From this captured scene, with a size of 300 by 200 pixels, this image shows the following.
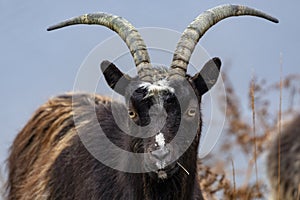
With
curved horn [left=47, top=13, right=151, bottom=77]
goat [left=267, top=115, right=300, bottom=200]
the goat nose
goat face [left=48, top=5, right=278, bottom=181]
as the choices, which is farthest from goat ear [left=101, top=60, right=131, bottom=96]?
goat [left=267, top=115, right=300, bottom=200]

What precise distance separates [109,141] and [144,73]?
1.00 m

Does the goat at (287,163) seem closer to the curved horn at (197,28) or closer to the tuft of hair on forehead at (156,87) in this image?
the curved horn at (197,28)

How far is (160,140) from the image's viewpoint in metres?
5.68

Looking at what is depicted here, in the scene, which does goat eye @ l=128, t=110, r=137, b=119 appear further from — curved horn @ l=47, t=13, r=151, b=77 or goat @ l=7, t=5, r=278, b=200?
curved horn @ l=47, t=13, r=151, b=77

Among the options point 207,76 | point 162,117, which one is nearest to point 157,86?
point 162,117

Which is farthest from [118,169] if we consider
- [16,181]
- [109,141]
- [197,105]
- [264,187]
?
[264,187]

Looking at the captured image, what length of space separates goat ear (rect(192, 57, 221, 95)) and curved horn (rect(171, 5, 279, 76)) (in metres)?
0.21

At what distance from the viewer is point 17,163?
8328 mm

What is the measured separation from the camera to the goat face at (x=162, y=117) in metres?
5.73

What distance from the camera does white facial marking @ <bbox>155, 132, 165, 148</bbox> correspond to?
18.6 feet

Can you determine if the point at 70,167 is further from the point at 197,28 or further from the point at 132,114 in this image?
the point at 197,28

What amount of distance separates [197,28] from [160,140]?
4.02 ft

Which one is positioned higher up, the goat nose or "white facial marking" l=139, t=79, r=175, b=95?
"white facial marking" l=139, t=79, r=175, b=95

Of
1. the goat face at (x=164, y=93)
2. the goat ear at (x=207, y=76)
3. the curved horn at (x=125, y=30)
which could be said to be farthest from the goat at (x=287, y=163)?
the curved horn at (x=125, y=30)
